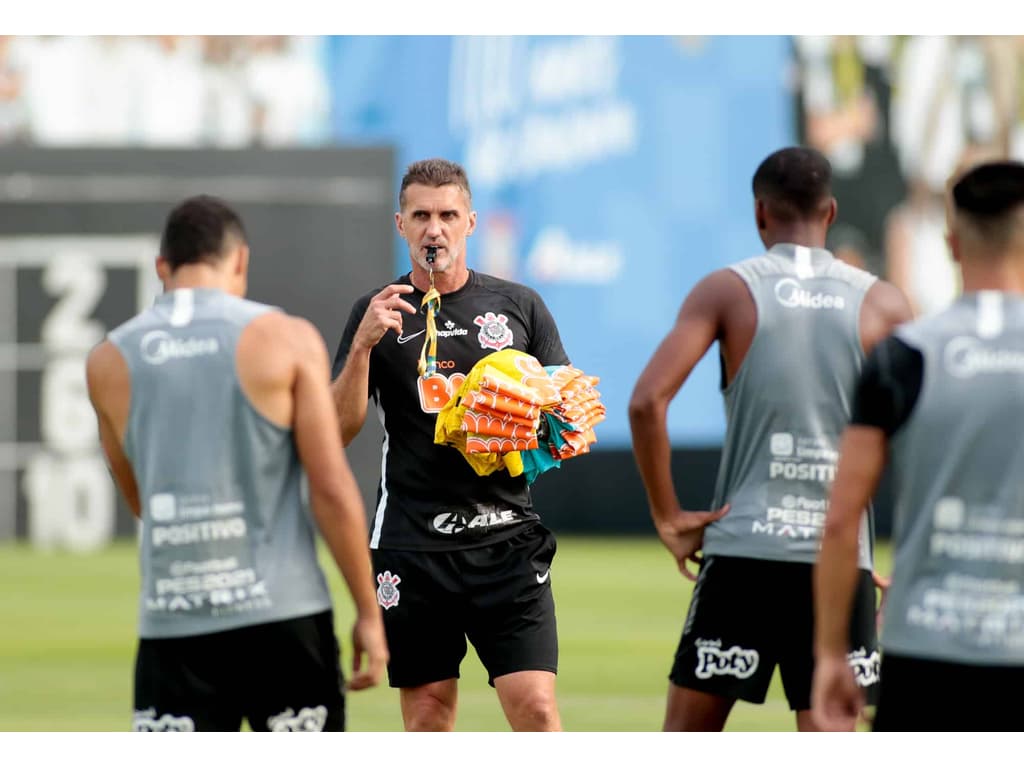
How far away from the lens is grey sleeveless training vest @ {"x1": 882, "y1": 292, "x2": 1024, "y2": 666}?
160 inches

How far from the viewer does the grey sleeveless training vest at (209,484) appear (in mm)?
4703

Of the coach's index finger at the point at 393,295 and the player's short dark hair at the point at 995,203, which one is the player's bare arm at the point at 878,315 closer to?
the player's short dark hair at the point at 995,203

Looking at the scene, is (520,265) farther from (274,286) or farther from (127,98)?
(127,98)

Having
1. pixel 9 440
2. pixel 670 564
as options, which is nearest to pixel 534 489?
pixel 670 564

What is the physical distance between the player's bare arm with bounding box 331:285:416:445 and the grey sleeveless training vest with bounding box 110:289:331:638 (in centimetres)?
140

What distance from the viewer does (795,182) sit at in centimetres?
566

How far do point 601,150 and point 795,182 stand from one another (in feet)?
58.4

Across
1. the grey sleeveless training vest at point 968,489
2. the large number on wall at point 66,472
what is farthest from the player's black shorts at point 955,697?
the large number on wall at point 66,472

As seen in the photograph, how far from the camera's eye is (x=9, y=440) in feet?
69.6

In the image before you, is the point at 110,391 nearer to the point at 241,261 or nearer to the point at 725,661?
the point at 241,261

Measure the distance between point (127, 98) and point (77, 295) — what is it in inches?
135

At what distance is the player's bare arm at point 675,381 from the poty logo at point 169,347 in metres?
1.43

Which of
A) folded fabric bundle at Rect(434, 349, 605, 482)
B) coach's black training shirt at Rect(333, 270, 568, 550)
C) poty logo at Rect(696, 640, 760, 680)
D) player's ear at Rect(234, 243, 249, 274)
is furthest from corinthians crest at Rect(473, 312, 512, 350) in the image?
player's ear at Rect(234, 243, 249, 274)

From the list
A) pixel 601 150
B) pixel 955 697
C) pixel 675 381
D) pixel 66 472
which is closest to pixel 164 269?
pixel 675 381
